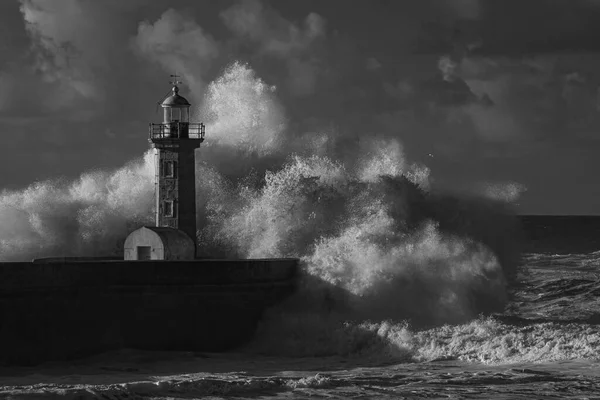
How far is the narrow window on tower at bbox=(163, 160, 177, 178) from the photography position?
827 inches

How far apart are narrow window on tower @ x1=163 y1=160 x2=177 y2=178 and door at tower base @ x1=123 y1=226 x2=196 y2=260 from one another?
1.22 m

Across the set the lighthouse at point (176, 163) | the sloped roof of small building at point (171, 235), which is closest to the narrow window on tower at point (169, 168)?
the lighthouse at point (176, 163)

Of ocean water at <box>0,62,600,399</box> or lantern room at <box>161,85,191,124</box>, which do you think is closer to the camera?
ocean water at <box>0,62,600,399</box>

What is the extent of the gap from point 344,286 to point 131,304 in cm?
336

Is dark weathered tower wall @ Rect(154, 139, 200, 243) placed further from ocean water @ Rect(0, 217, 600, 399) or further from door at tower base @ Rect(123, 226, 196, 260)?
ocean water @ Rect(0, 217, 600, 399)

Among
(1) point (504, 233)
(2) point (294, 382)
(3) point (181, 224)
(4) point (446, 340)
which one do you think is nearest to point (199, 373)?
(2) point (294, 382)

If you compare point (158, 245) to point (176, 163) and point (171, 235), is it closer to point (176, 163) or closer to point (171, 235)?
point (171, 235)

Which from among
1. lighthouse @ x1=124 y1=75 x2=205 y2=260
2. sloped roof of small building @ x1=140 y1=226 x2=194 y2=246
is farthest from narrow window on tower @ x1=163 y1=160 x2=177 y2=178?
sloped roof of small building @ x1=140 y1=226 x2=194 y2=246

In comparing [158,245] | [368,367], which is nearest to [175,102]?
[158,245]

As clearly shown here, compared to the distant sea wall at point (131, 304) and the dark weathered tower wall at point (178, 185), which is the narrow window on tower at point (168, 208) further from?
the distant sea wall at point (131, 304)

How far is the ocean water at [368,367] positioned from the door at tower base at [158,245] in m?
2.34

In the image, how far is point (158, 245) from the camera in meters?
19.7

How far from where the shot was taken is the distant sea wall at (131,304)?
1662cm

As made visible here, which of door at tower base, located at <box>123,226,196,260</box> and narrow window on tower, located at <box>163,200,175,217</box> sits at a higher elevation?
narrow window on tower, located at <box>163,200,175,217</box>
